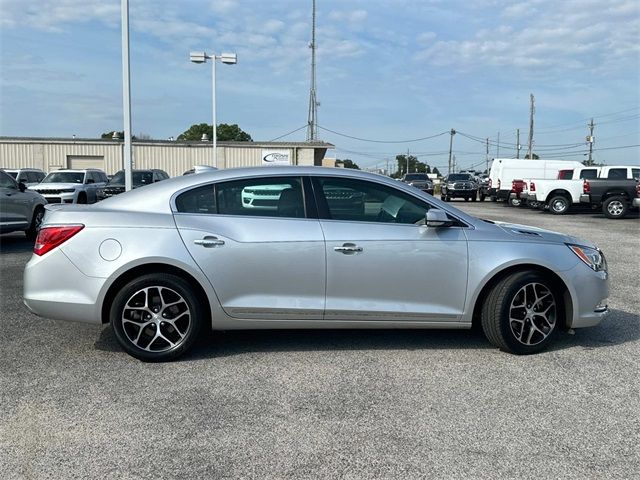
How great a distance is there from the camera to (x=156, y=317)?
4836 millimetres

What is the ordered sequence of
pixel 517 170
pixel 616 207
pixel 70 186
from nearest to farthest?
pixel 70 186
pixel 616 207
pixel 517 170

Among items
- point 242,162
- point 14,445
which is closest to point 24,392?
point 14,445

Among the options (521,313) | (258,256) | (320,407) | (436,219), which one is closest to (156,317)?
(258,256)

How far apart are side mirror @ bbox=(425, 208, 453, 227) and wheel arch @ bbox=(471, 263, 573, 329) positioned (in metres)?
0.61

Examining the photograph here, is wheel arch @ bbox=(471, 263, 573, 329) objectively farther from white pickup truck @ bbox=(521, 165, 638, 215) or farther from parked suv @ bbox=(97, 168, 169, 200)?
white pickup truck @ bbox=(521, 165, 638, 215)

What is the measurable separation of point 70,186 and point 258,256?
1828 centimetres

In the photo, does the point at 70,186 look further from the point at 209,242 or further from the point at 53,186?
the point at 209,242

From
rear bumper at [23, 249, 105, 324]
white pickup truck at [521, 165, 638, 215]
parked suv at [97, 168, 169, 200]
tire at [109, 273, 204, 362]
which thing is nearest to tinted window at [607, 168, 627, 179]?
white pickup truck at [521, 165, 638, 215]

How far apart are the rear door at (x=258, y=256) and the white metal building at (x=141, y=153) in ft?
122

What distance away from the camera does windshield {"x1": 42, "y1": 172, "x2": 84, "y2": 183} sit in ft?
72.5

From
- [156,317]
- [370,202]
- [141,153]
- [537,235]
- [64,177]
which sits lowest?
[156,317]

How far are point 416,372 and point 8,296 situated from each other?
5337 mm

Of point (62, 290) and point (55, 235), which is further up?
point (55, 235)

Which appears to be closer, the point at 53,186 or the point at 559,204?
the point at 53,186
